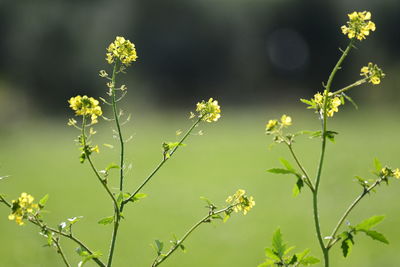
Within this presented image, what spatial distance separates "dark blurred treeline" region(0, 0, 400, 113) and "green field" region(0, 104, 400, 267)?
220 inches

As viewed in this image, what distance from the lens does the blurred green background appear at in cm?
655

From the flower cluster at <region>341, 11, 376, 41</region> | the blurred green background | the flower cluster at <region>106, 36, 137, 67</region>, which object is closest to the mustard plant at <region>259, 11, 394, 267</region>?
the flower cluster at <region>341, 11, 376, 41</region>

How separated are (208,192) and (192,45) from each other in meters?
15.8

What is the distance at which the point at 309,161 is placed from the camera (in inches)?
406

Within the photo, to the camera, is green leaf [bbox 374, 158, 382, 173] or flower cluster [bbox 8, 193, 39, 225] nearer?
flower cluster [bbox 8, 193, 39, 225]

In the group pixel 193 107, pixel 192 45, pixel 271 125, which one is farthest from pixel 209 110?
pixel 192 45

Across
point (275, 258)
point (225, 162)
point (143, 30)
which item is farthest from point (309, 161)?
point (143, 30)

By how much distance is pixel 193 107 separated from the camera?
21.1 m

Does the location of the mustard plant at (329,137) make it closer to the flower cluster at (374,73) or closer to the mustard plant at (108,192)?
the flower cluster at (374,73)

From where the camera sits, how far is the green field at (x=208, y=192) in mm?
5086

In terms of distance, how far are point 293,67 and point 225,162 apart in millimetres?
13185

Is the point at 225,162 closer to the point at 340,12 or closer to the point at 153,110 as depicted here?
the point at 153,110

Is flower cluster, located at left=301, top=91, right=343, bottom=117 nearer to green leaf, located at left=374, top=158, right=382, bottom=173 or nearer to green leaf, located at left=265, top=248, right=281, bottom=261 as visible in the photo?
green leaf, located at left=374, top=158, right=382, bottom=173

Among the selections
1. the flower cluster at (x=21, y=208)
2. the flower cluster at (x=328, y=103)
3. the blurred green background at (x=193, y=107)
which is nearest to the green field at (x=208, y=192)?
the blurred green background at (x=193, y=107)
